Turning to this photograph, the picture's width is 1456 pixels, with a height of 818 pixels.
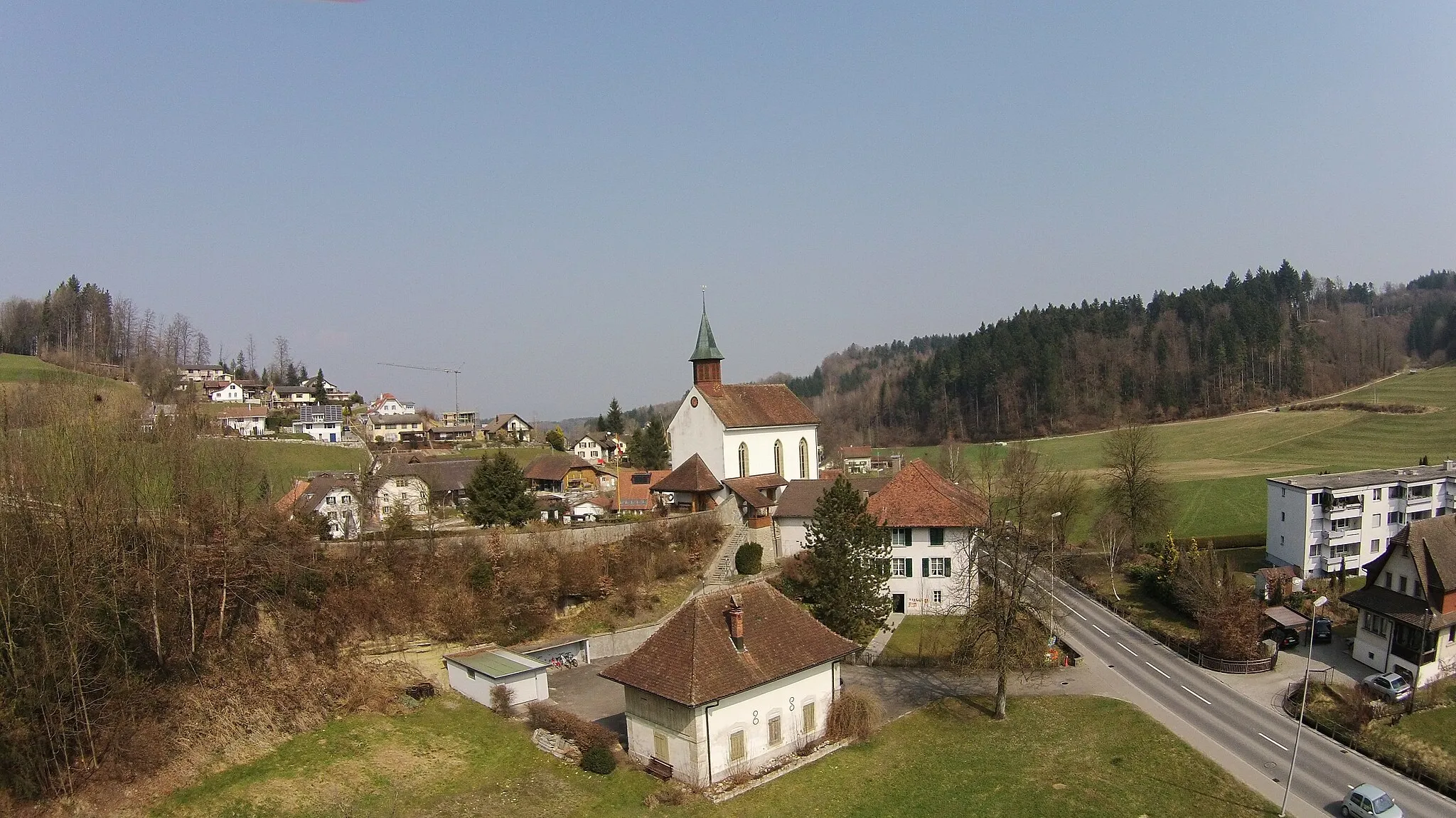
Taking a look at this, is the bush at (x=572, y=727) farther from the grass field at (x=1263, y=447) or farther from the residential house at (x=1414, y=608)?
the grass field at (x=1263, y=447)

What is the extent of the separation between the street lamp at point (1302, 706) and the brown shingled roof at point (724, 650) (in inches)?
509

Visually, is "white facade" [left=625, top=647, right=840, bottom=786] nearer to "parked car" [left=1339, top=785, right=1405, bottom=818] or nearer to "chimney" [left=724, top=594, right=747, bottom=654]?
"chimney" [left=724, top=594, right=747, bottom=654]

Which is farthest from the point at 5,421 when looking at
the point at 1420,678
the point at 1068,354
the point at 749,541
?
the point at 1068,354

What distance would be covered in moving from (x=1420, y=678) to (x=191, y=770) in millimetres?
44516

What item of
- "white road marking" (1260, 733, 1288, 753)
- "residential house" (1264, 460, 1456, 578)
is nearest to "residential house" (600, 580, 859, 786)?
"white road marking" (1260, 733, 1288, 753)

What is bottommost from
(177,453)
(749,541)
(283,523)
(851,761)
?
(851,761)

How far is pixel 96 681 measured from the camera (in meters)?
23.3

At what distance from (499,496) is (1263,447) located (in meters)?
82.5

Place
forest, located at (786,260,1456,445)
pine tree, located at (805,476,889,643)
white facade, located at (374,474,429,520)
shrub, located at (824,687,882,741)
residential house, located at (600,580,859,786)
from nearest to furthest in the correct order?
1. residential house, located at (600,580,859,786)
2. shrub, located at (824,687,882,741)
3. pine tree, located at (805,476,889,643)
4. white facade, located at (374,474,429,520)
5. forest, located at (786,260,1456,445)

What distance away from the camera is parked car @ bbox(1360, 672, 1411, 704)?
31.2 meters

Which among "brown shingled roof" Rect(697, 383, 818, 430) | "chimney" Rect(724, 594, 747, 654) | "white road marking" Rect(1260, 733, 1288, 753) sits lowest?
"white road marking" Rect(1260, 733, 1288, 753)

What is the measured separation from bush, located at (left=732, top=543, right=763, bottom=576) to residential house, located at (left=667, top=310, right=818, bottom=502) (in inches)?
276

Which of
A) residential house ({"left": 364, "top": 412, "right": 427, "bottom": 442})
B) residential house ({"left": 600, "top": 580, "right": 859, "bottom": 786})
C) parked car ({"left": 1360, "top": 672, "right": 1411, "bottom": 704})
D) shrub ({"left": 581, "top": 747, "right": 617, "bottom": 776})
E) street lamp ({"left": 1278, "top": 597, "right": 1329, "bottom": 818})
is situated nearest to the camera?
street lamp ({"left": 1278, "top": 597, "right": 1329, "bottom": 818})

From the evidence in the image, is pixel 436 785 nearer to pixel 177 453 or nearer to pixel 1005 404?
pixel 177 453
